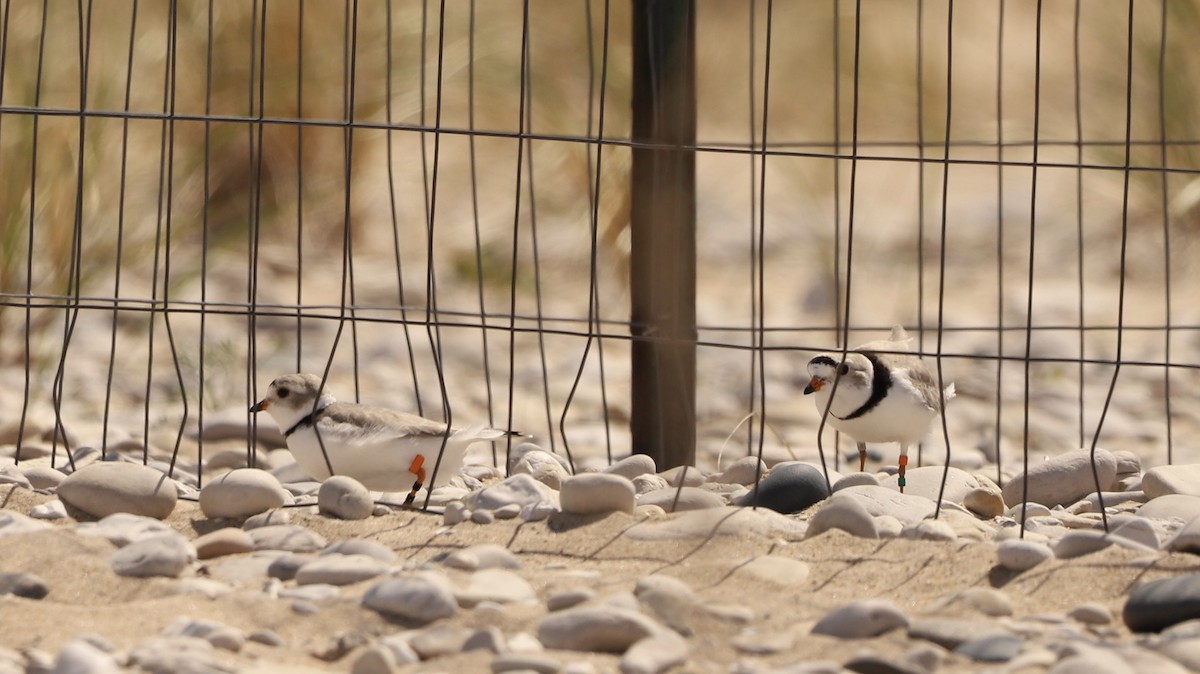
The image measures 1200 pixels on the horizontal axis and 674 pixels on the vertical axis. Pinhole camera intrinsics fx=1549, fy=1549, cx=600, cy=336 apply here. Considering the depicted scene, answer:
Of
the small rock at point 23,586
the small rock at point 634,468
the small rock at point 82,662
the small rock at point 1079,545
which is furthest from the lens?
the small rock at point 634,468

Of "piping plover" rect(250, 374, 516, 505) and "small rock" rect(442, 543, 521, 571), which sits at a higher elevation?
"piping plover" rect(250, 374, 516, 505)

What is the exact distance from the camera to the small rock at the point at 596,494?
3631mm

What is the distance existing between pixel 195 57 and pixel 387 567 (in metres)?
5.74

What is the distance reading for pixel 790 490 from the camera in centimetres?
401

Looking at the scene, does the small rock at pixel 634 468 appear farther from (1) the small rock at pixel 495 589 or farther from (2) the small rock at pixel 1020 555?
(2) the small rock at pixel 1020 555

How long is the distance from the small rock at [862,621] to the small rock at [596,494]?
88 centimetres

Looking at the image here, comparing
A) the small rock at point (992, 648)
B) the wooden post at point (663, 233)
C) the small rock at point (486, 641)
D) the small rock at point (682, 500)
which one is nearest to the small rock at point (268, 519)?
the small rock at point (682, 500)

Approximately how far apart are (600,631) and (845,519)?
0.98m

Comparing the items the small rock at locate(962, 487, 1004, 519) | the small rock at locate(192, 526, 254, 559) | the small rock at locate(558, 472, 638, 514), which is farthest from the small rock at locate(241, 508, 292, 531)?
the small rock at locate(962, 487, 1004, 519)

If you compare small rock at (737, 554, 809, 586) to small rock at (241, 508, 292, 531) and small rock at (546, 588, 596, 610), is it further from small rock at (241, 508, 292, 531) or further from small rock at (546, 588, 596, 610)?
small rock at (241, 508, 292, 531)

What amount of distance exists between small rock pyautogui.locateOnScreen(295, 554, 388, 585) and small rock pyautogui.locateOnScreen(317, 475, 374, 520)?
0.50 m

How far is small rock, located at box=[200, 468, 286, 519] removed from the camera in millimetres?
3740

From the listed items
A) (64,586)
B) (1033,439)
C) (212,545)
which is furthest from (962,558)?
(1033,439)

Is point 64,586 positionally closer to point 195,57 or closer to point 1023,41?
point 195,57
